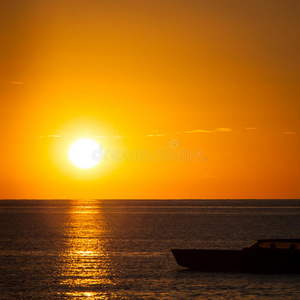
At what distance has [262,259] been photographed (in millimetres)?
55469

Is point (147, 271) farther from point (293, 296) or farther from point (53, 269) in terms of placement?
point (293, 296)

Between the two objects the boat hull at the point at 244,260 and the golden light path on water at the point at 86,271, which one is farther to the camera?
the boat hull at the point at 244,260

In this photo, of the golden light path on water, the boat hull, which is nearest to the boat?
the boat hull

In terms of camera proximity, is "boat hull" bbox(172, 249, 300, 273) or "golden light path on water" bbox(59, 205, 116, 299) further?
"boat hull" bbox(172, 249, 300, 273)

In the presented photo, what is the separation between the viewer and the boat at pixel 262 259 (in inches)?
2177

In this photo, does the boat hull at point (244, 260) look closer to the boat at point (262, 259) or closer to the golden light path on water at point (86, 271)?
the boat at point (262, 259)

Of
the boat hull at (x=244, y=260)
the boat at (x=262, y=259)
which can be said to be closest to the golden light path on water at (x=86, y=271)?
the boat hull at (x=244, y=260)

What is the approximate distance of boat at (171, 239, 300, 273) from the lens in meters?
55.3

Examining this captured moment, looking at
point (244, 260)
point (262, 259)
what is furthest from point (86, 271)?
point (262, 259)

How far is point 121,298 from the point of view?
4491 cm

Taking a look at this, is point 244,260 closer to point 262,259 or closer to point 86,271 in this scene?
point 262,259

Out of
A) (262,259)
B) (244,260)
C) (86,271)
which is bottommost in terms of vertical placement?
(262,259)

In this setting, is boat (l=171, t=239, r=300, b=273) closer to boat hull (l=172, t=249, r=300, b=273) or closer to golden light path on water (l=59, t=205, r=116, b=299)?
boat hull (l=172, t=249, r=300, b=273)

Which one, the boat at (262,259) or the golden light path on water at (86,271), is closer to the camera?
the golden light path on water at (86,271)
